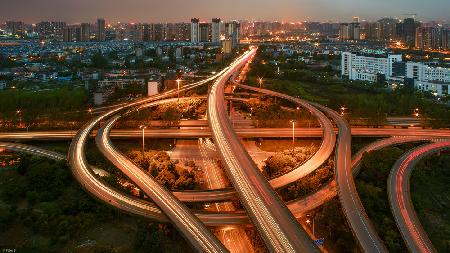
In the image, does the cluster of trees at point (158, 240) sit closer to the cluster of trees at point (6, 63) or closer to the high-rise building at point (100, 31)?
the cluster of trees at point (6, 63)

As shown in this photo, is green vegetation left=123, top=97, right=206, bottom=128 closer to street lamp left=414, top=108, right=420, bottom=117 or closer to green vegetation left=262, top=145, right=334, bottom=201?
green vegetation left=262, top=145, right=334, bottom=201

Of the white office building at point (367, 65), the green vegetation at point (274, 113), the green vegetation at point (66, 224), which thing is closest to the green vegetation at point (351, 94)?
the white office building at point (367, 65)

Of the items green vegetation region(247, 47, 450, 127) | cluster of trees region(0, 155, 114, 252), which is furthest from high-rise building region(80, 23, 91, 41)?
cluster of trees region(0, 155, 114, 252)

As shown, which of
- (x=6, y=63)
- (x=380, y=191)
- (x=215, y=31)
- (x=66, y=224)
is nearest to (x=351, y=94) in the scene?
(x=380, y=191)

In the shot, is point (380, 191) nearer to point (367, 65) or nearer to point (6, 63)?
point (367, 65)

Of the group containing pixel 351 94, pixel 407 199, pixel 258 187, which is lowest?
pixel 407 199

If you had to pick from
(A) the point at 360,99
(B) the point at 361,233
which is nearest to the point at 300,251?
(B) the point at 361,233

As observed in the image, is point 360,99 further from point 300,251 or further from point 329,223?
point 300,251
